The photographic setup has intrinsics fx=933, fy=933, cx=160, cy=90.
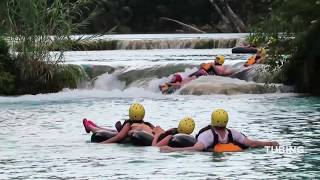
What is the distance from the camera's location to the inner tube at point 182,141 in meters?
15.3

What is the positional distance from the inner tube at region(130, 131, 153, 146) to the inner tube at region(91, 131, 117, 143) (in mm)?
738

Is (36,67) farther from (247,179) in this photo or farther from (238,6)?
(238,6)

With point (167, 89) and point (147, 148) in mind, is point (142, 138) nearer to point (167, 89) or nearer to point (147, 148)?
point (147, 148)

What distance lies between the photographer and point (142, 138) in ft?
53.2

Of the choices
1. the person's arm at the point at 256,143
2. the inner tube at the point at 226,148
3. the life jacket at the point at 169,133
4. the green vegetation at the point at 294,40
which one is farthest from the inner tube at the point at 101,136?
the green vegetation at the point at 294,40

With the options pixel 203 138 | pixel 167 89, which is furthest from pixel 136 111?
pixel 167 89

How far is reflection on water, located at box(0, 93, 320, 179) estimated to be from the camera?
1347 cm

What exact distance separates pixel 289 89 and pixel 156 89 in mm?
4598

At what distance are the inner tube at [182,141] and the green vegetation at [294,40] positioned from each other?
11930 millimetres

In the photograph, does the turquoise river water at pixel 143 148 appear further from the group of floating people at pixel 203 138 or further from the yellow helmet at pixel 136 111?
the yellow helmet at pixel 136 111

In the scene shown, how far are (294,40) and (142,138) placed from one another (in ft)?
41.6

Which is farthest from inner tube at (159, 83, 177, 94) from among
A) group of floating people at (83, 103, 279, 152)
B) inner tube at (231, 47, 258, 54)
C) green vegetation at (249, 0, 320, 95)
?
group of floating people at (83, 103, 279, 152)

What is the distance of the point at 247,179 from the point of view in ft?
41.5

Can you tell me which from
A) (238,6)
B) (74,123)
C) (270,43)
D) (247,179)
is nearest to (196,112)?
(74,123)
